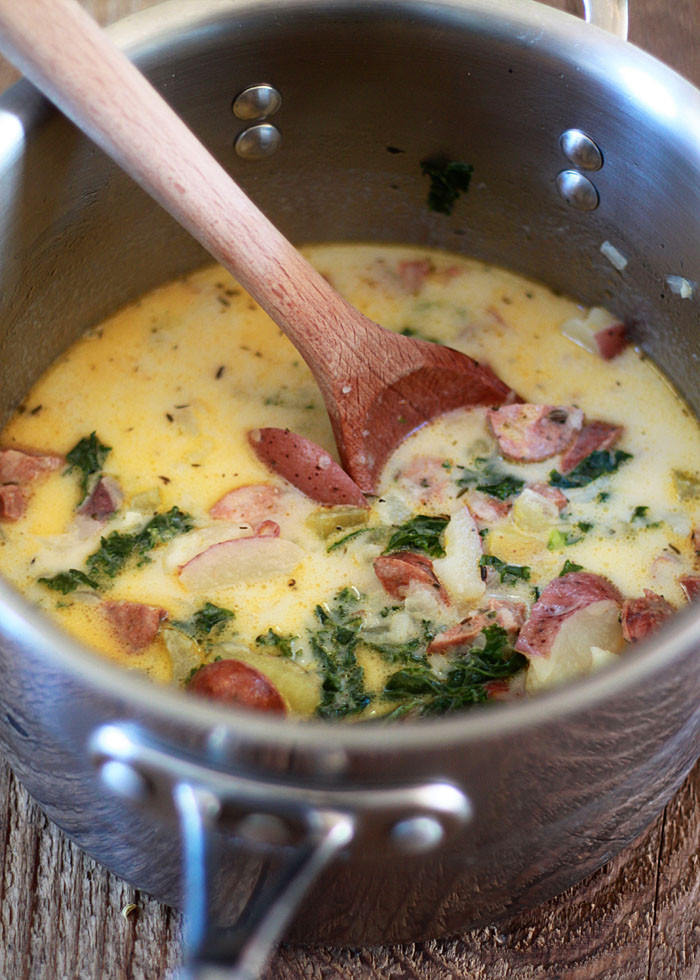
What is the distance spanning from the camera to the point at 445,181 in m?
1.96

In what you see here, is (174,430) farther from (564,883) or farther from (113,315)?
(564,883)

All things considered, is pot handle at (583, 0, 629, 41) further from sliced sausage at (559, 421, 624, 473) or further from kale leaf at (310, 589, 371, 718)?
kale leaf at (310, 589, 371, 718)

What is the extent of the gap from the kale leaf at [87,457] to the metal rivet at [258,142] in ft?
1.72

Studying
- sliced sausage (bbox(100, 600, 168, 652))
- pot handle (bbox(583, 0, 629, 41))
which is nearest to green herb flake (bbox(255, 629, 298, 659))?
sliced sausage (bbox(100, 600, 168, 652))

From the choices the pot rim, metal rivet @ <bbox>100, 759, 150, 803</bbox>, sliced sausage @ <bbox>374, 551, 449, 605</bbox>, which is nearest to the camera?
the pot rim

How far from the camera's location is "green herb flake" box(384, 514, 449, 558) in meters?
1.69

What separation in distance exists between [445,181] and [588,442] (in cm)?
52

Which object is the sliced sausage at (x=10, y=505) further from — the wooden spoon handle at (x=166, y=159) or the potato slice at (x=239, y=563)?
the wooden spoon handle at (x=166, y=159)

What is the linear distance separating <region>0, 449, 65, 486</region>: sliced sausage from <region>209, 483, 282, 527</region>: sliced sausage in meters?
0.27

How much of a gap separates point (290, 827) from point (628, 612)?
71 cm

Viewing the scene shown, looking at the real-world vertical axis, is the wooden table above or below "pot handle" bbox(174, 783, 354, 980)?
below

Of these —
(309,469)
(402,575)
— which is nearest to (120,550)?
(309,469)

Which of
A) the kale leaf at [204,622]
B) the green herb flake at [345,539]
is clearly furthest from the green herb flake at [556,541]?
the kale leaf at [204,622]

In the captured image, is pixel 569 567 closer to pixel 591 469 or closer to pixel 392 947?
pixel 591 469
